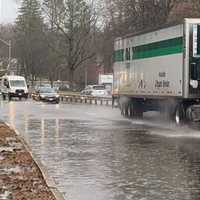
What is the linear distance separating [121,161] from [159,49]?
13511 millimetres

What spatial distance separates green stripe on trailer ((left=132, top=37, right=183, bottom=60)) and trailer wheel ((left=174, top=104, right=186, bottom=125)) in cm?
220

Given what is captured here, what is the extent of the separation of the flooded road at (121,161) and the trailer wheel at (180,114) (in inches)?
33.8

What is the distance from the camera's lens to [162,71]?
27172 mm

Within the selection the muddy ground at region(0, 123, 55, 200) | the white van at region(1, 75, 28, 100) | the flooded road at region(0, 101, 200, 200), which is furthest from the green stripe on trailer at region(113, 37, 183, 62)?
the white van at region(1, 75, 28, 100)

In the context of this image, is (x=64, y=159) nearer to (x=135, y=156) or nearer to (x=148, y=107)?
(x=135, y=156)

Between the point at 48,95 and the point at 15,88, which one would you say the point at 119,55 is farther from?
the point at 15,88

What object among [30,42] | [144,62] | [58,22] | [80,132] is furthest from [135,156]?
[30,42]

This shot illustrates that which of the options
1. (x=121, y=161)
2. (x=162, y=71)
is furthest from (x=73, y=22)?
(x=121, y=161)

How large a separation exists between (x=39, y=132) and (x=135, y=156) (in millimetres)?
8363

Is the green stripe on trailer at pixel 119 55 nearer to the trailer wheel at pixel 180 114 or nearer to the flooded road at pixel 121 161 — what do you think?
the trailer wheel at pixel 180 114

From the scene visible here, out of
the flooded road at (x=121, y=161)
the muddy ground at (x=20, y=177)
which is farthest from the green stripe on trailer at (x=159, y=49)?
the muddy ground at (x=20, y=177)

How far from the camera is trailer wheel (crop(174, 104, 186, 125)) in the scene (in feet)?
83.5

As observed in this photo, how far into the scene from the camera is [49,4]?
8419cm

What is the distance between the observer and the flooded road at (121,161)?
1055cm
